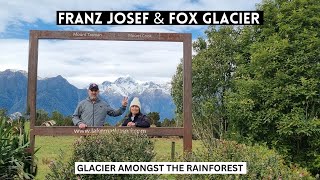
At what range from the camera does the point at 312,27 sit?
→ 14.1m

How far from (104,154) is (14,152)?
2.68 m

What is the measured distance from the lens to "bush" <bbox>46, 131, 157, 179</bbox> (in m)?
7.81

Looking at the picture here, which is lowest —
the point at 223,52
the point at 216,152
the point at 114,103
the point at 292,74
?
the point at 216,152

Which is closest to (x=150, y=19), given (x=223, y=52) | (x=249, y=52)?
(x=249, y=52)

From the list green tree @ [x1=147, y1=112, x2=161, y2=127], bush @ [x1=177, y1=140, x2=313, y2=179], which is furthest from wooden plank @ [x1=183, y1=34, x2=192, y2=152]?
bush @ [x1=177, y1=140, x2=313, y2=179]

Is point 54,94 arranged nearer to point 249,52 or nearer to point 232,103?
point 232,103

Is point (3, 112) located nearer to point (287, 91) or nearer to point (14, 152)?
point (14, 152)

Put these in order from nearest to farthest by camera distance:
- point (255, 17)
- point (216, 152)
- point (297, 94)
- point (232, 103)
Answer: point (216, 152) < point (255, 17) < point (297, 94) < point (232, 103)

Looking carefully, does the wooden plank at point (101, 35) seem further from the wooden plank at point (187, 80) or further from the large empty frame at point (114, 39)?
the wooden plank at point (187, 80)

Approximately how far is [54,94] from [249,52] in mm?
6418

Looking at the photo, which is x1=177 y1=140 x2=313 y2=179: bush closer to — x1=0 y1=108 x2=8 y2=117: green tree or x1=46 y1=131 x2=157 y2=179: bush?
x1=46 y1=131 x2=157 y2=179: bush
